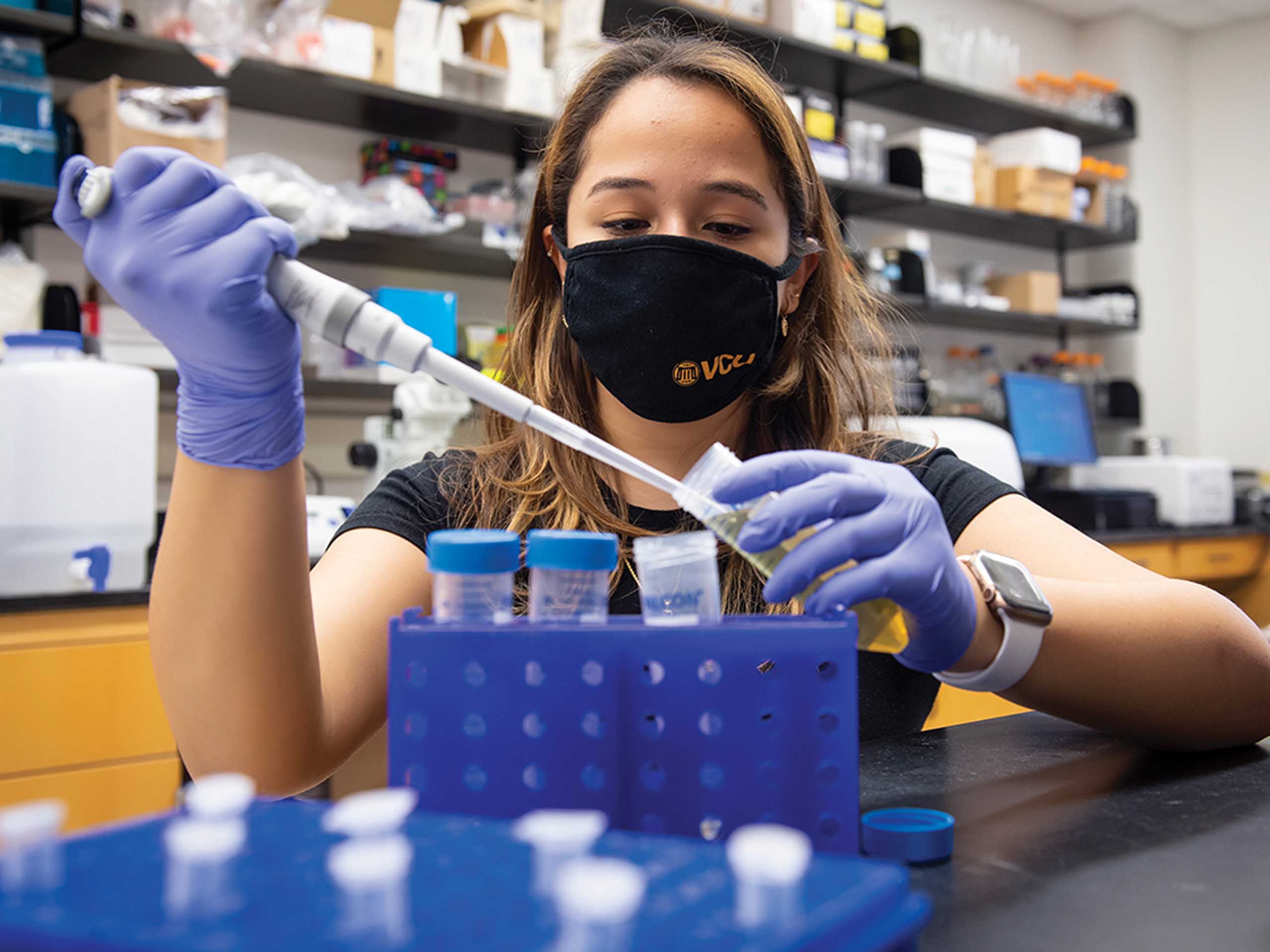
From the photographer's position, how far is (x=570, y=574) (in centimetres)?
62

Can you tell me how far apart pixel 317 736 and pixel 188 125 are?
1969 millimetres

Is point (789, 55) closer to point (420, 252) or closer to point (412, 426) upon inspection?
point (420, 252)

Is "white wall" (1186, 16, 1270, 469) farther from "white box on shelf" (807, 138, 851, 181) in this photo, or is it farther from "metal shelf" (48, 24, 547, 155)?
"metal shelf" (48, 24, 547, 155)

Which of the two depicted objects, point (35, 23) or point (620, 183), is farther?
point (35, 23)

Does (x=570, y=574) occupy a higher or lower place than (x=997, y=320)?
lower

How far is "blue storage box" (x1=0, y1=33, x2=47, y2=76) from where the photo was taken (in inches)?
92.3

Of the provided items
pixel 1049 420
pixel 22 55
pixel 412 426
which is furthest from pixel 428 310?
pixel 1049 420

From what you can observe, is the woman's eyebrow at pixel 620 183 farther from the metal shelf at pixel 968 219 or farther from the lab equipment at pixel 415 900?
the metal shelf at pixel 968 219

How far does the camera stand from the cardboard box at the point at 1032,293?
456 centimetres

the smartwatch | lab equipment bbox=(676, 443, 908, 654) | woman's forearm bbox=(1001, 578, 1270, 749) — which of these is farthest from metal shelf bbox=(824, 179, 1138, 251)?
lab equipment bbox=(676, 443, 908, 654)

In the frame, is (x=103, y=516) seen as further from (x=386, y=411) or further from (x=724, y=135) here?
(x=724, y=135)

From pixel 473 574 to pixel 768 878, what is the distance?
28 centimetres

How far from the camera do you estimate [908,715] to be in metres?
1.26

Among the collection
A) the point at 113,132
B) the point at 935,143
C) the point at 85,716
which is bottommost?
the point at 85,716
